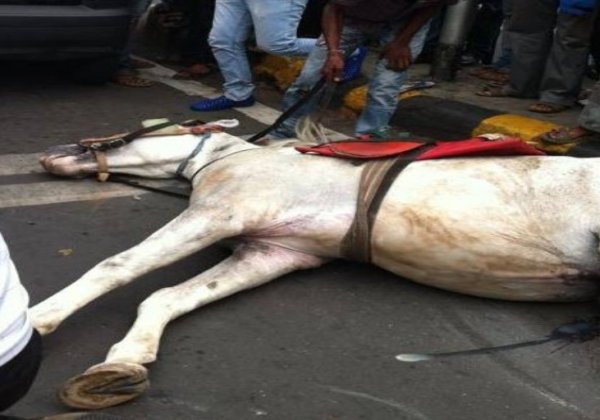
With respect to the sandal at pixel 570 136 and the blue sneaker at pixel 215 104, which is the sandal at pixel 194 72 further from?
the sandal at pixel 570 136

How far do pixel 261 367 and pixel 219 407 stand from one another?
307mm

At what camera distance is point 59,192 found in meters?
4.87

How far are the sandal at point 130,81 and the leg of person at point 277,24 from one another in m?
1.60

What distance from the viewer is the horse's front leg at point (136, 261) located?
3.36 meters

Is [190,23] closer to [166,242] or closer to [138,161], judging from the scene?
[138,161]

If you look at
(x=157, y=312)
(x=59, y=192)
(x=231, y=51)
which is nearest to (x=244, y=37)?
(x=231, y=51)

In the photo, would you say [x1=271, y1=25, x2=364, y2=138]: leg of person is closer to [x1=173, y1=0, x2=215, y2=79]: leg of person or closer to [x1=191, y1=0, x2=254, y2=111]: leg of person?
[x1=191, y1=0, x2=254, y2=111]: leg of person

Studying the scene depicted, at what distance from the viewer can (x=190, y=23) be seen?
8.50 m

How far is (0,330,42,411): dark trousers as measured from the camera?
2.02 m

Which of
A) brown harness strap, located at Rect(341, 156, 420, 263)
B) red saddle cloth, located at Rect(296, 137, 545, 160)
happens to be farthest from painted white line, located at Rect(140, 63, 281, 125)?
brown harness strap, located at Rect(341, 156, 420, 263)

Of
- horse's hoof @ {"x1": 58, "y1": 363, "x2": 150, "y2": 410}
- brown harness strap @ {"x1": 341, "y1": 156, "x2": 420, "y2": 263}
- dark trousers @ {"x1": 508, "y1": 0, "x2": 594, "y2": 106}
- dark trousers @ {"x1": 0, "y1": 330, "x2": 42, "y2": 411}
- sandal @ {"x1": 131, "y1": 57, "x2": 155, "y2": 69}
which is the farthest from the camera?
sandal @ {"x1": 131, "y1": 57, "x2": 155, "y2": 69}

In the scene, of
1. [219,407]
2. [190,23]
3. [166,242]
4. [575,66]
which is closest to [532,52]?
[575,66]

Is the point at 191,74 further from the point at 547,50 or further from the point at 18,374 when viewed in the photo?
the point at 18,374

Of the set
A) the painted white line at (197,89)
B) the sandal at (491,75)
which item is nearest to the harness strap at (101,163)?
the painted white line at (197,89)
